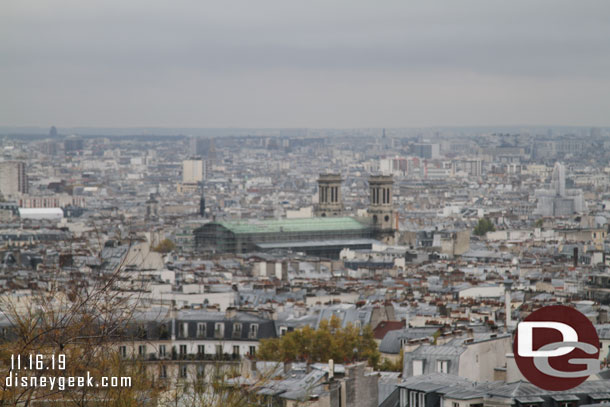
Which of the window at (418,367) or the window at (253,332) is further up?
the window at (418,367)

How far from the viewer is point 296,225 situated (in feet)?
308

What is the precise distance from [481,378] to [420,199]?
180 m

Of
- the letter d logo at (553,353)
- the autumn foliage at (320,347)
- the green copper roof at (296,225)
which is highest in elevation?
the letter d logo at (553,353)

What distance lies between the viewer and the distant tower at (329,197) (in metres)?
107

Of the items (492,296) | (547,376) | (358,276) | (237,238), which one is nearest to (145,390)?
(547,376)

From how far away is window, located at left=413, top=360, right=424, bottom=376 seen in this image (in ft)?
66.6

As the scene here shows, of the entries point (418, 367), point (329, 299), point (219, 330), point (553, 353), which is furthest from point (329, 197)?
point (553, 353)

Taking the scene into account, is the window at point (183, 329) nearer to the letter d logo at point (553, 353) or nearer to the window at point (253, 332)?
the window at point (253, 332)

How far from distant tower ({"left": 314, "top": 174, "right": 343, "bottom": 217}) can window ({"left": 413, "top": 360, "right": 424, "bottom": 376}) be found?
279 feet

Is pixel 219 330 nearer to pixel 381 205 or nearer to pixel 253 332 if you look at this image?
pixel 253 332

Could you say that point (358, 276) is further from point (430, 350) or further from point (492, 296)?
point (430, 350)

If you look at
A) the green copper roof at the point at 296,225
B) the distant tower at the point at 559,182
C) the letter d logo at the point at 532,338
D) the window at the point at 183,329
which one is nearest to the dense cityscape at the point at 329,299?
the window at the point at 183,329

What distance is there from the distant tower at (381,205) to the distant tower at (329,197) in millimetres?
4276

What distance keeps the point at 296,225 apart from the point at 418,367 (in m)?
73.5
